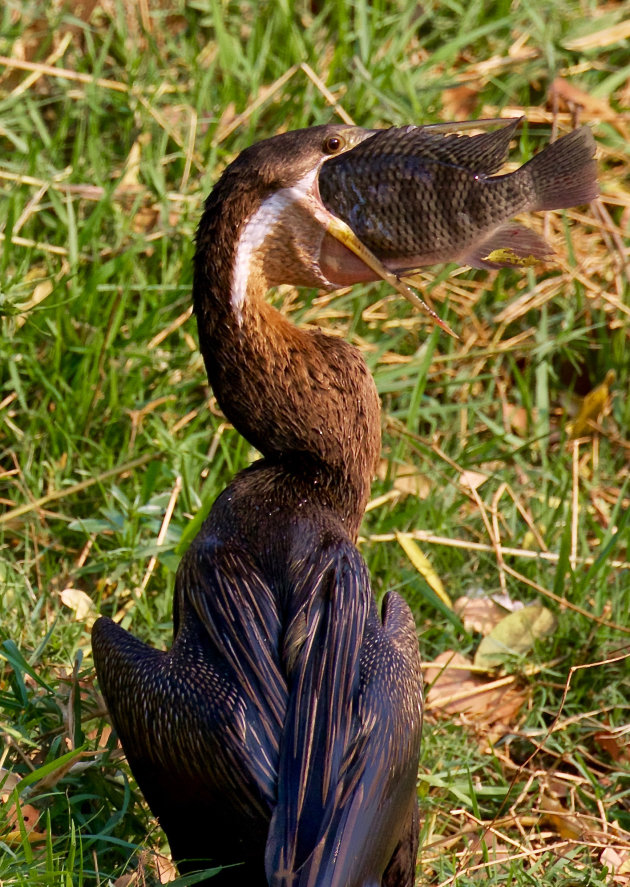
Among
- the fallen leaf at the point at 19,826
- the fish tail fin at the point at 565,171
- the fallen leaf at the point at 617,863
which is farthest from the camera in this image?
the fallen leaf at the point at 617,863

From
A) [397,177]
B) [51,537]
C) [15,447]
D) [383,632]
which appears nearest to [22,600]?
[51,537]

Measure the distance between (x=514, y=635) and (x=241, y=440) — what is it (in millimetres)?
1068

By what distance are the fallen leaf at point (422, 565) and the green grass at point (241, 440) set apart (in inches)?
1.6

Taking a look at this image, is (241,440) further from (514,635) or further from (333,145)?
(333,145)

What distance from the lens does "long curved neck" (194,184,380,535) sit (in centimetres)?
305

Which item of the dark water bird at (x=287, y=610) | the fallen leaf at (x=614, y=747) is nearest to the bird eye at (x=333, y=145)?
the dark water bird at (x=287, y=610)

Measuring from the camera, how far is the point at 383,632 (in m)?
2.93

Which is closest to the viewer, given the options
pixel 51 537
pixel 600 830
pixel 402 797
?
pixel 402 797

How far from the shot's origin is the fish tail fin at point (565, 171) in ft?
9.97

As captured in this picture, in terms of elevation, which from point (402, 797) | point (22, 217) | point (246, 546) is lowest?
point (402, 797)

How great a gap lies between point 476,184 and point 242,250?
0.55 meters

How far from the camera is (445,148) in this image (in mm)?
3082

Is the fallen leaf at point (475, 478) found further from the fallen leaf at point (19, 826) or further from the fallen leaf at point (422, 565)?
the fallen leaf at point (19, 826)

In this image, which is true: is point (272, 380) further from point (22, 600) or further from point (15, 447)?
point (15, 447)
